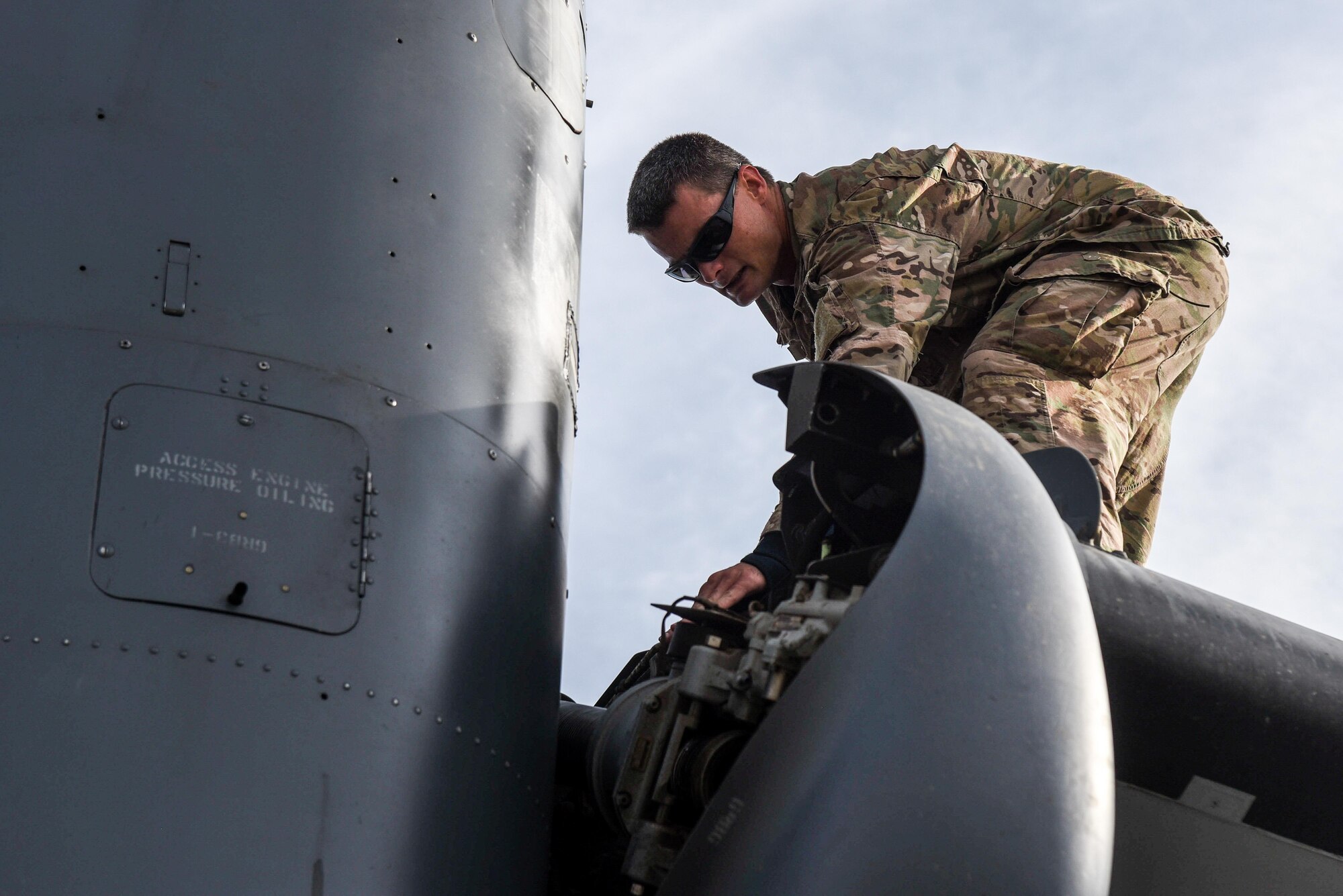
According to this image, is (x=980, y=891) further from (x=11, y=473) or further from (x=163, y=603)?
(x=11, y=473)

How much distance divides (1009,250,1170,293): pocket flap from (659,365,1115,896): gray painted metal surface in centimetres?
272

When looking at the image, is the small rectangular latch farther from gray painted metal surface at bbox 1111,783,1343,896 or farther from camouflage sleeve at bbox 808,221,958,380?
gray painted metal surface at bbox 1111,783,1343,896

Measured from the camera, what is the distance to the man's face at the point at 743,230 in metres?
7.40

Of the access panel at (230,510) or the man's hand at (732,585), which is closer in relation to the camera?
the access panel at (230,510)

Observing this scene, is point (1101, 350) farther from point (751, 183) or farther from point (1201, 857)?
point (1201, 857)

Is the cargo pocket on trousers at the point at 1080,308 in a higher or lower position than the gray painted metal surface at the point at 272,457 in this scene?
higher

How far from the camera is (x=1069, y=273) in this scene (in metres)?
6.78

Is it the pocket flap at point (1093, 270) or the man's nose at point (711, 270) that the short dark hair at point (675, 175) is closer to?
the man's nose at point (711, 270)

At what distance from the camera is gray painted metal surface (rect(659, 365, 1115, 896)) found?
146 inches

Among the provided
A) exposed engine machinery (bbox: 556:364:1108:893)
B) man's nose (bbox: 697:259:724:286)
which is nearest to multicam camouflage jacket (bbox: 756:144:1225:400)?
man's nose (bbox: 697:259:724:286)

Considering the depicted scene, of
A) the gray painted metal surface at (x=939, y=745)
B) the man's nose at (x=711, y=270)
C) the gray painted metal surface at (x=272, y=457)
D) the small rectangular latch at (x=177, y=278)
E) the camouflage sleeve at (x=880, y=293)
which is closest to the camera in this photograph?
the gray painted metal surface at (x=939, y=745)

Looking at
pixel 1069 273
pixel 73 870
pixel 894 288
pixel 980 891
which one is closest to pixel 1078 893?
pixel 980 891

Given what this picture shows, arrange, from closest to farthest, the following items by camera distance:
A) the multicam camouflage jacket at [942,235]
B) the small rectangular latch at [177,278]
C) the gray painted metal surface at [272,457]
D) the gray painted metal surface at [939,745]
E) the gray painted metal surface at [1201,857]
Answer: the gray painted metal surface at [939,745], the gray painted metal surface at [272,457], the small rectangular latch at [177,278], the gray painted metal surface at [1201,857], the multicam camouflage jacket at [942,235]

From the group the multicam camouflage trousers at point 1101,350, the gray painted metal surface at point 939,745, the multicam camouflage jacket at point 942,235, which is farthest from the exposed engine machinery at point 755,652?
the multicam camouflage jacket at point 942,235
